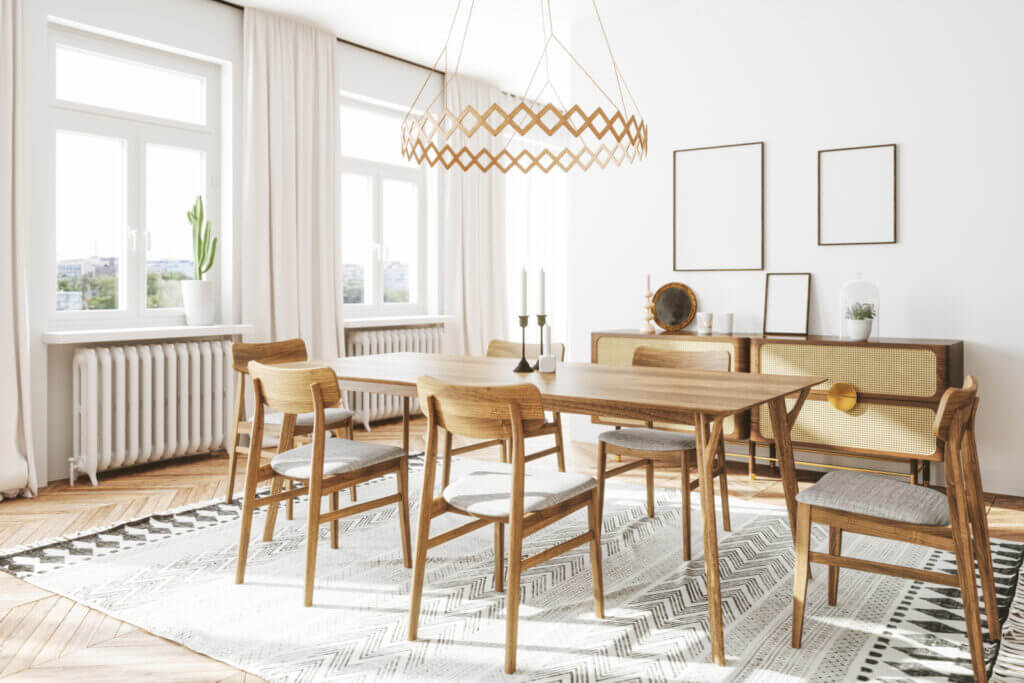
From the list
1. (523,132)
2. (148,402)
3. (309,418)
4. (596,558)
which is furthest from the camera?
(148,402)

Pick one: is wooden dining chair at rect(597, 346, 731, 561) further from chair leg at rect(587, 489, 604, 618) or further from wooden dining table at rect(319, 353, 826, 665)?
chair leg at rect(587, 489, 604, 618)

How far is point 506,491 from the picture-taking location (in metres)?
2.31

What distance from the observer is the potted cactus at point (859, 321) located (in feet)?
12.7

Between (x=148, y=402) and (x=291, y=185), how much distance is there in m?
1.61

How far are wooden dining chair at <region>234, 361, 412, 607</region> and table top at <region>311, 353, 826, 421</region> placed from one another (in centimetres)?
26

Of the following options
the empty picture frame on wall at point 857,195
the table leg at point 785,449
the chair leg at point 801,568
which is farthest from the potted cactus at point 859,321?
the chair leg at point 801,568

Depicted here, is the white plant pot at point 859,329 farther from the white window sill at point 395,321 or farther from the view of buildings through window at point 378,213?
the view of buildings through window at point 378,213

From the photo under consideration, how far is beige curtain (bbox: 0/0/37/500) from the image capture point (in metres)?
3.67

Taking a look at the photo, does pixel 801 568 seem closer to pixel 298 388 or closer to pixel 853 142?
pixel 298 388

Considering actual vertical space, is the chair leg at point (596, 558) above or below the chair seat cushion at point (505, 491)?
below

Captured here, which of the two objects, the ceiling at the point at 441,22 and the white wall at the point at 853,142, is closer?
the white wall at the point at 853,142

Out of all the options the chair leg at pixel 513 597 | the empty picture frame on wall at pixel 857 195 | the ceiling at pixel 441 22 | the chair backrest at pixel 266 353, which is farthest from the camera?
the ceiling at pixel 441 22

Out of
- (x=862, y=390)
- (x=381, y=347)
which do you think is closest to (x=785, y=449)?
(x=862, y=390)

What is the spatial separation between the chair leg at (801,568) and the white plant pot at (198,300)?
11.8ft
